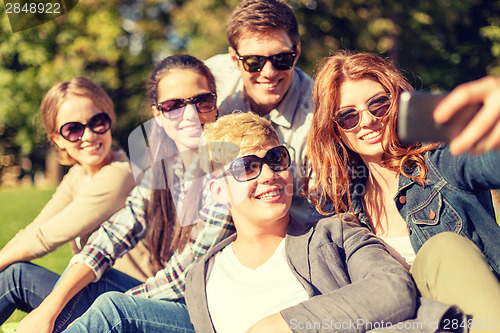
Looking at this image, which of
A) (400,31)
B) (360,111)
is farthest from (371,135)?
(400,31)

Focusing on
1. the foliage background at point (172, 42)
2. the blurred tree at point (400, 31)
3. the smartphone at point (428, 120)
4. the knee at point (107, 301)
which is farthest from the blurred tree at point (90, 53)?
the smartphone at point (428, 120)

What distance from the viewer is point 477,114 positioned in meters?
1.18

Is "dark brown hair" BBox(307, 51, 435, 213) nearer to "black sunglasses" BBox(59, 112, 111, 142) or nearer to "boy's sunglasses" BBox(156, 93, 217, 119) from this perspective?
"boy's sunglasses" BBox(156, 93, 217, 119)

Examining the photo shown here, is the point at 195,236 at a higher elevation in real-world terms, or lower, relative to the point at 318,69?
lower

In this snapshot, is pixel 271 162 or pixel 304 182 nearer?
pixel 271 162

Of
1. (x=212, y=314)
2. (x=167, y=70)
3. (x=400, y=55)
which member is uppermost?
(x=400, y=55)

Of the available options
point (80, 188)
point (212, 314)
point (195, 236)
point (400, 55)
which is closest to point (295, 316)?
point (212, 314)

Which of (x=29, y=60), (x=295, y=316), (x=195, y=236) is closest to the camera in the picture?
(x=295, y=316)

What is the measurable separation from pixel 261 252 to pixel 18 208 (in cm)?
812

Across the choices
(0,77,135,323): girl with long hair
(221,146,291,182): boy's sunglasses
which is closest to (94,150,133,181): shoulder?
(0,77,135,323): girl with long hair

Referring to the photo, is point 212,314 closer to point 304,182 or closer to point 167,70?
point 304,182

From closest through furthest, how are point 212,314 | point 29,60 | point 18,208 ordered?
point 212,314, point 18,208, point 29,60

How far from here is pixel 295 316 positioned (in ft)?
6.41

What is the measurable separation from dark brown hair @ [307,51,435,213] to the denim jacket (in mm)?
73
